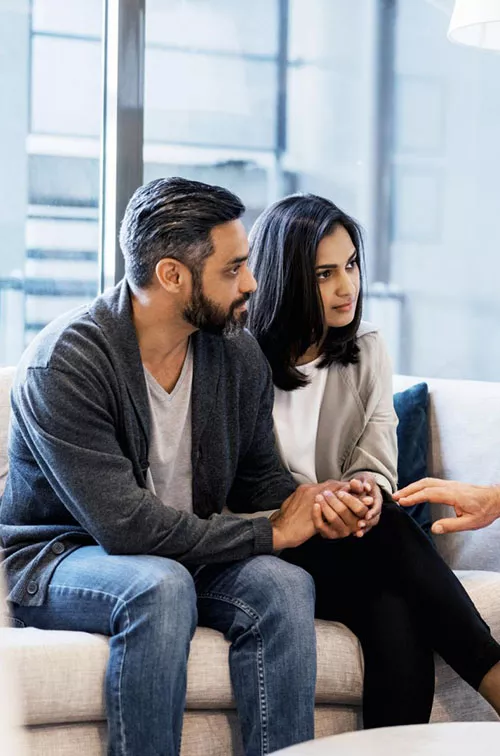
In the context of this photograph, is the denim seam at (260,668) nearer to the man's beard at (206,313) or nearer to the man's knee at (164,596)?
the man's knee at (164,596)

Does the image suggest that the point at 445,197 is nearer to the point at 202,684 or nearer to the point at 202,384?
the point at 202,384

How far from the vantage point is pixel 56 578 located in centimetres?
187

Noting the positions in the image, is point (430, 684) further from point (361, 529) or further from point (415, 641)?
point (361, 529)

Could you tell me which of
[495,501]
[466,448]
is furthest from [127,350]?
[466,448]

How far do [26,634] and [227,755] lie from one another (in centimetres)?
41

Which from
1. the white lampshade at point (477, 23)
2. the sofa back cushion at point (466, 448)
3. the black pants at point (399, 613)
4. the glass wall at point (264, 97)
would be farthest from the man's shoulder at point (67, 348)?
the glass wall at point (264, 97)

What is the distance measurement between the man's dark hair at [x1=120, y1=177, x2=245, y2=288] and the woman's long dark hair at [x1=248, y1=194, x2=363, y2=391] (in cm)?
26

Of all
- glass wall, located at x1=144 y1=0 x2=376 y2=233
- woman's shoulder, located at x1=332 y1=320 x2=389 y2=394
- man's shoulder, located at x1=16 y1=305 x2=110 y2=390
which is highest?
glass wall, located at x1=144 y1=0 x2=376 y2=233

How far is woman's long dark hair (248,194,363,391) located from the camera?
225 centimetres

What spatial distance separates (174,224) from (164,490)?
491 millimetres

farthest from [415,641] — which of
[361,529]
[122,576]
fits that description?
[122,576]

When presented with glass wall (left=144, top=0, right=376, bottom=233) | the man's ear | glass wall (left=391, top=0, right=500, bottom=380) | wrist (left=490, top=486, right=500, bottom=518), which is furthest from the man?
glass wall (left=391, top=0, right=500, bottom=380)

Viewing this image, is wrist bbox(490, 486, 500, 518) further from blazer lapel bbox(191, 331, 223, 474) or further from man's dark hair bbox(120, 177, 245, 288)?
man's dark hair bbox(120, 177, 245, 288)

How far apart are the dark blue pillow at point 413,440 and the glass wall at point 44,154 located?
1.20 metres
